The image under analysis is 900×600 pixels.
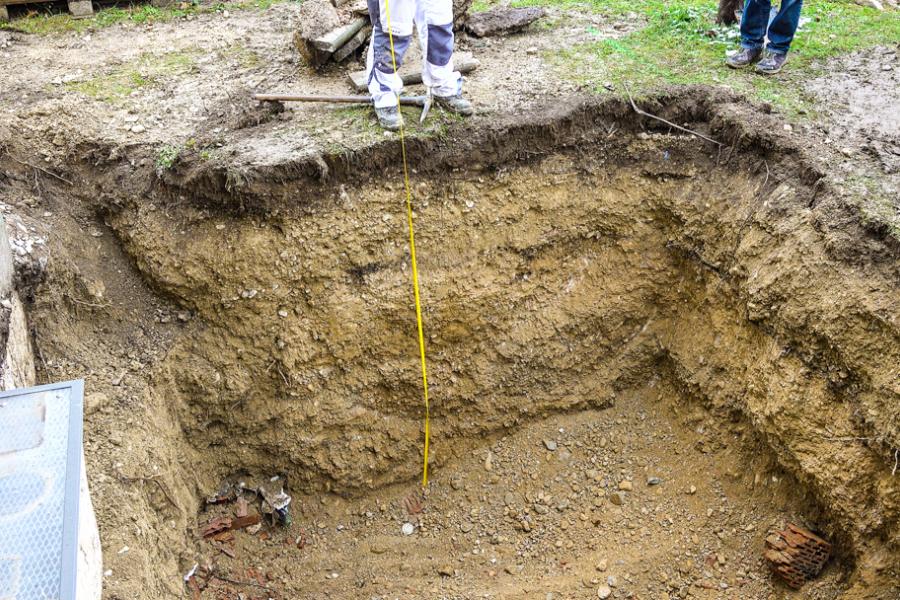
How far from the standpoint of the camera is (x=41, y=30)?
242 inches

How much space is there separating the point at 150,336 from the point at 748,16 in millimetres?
4601

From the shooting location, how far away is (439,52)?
180 inches

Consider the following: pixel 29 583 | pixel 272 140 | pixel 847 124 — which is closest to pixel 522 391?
pixel 272 140

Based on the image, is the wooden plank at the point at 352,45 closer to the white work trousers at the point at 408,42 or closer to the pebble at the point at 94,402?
the white work trousers at the point at 408,42

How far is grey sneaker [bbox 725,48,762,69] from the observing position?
5.36 m

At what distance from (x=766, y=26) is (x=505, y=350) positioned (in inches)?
120

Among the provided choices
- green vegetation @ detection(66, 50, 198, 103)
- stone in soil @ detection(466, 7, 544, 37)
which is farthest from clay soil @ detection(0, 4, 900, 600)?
stone in soil @ detection(466, 7, 544, 37)

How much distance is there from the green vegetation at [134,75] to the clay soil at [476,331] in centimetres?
13

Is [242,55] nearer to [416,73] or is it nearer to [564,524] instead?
[416,73]

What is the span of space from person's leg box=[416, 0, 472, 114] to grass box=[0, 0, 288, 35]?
107 inches

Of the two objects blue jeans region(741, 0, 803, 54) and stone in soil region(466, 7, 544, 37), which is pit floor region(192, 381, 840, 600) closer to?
blue jeans region(741, 0, 803, 54)

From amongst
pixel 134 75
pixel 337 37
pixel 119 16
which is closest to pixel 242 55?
pixel 134 75

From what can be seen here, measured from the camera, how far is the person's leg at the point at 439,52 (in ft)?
14.5

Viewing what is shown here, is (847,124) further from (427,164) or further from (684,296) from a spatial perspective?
(427,164)
